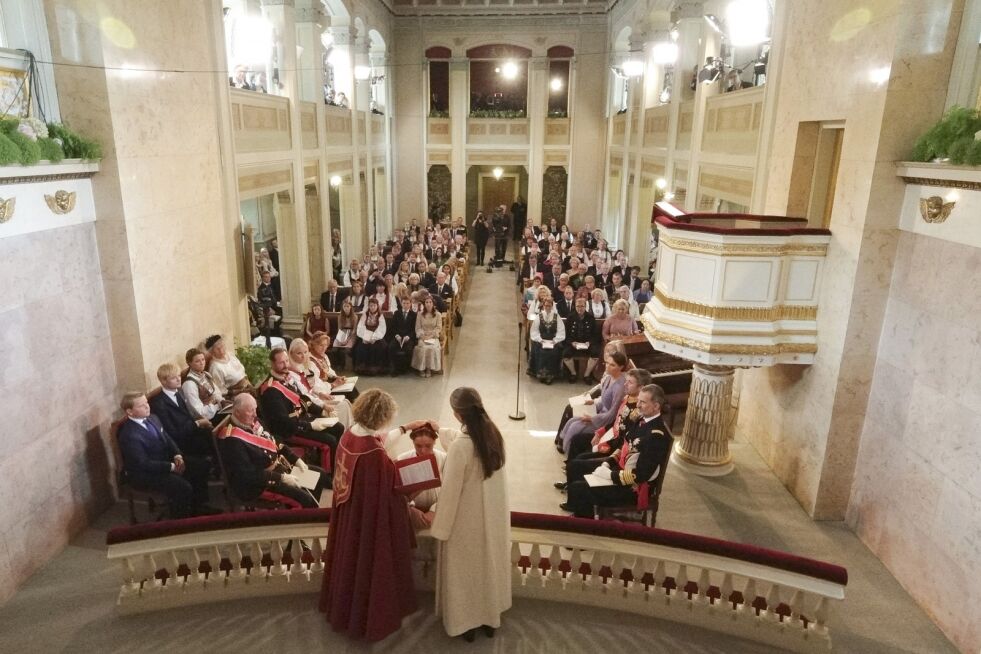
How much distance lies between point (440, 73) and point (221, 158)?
1411 centimetres

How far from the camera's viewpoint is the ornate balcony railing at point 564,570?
12.2 ft

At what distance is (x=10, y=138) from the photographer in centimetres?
434

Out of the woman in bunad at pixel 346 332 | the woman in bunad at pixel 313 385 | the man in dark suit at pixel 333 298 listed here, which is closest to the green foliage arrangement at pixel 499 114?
the man in dark suit at pixel 333 298

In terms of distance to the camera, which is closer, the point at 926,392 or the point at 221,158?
the point at 926,392

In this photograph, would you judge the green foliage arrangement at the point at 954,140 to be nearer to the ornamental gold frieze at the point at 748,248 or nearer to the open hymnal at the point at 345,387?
the ornamental gold frieze at the point at 748,248

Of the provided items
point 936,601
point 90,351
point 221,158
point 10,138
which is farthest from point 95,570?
point 936,601

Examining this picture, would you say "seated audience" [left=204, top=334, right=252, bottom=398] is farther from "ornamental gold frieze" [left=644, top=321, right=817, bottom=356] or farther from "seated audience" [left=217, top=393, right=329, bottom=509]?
"ornamental gold frieze" [left=644, top=321, right=817, bottom=356]

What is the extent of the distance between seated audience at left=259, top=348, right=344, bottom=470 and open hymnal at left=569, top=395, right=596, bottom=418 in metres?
2.33

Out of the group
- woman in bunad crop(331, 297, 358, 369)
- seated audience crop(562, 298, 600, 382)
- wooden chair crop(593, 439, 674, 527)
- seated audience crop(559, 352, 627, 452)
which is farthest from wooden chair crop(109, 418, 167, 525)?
seated audience crop(562, 298, 600, 382)

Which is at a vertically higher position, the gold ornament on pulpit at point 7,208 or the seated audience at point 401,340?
the gold ornament on pulpit at point 7,208

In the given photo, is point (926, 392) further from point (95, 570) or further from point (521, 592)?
point (95, 570)

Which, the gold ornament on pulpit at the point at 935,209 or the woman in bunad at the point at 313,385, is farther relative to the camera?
the woman in bunad at the point at 313,385

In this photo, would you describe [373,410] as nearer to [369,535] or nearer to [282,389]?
[369,535]

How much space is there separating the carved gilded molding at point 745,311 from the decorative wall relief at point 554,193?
1640cm
